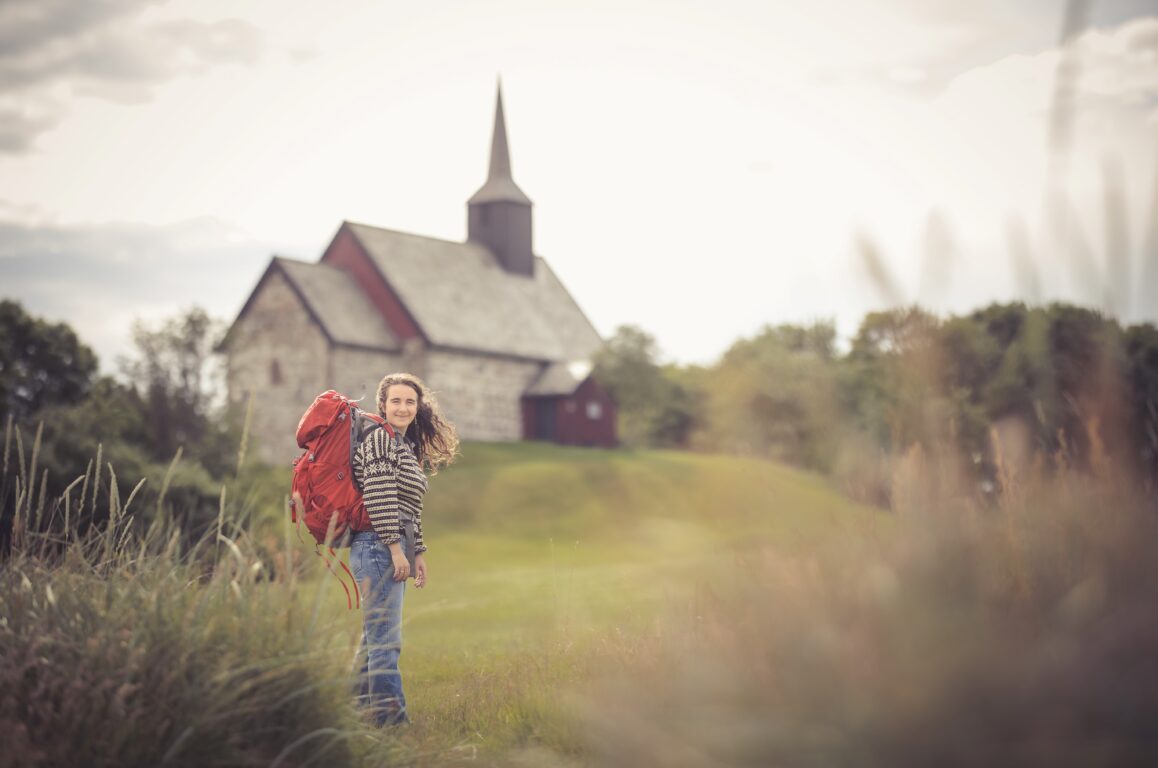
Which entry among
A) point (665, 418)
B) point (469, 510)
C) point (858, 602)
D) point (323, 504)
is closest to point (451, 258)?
point (665, 418)

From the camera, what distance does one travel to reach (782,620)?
3.77m

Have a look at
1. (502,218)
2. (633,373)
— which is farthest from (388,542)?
(502,218)

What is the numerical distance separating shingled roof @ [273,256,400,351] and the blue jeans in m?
35.8

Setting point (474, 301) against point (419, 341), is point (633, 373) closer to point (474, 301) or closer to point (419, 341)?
point (474, 301)

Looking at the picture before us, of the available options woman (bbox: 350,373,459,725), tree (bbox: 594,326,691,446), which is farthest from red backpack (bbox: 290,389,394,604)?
tree (bbox: 594,326,691,446)

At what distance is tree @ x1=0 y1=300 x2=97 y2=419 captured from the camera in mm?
37188

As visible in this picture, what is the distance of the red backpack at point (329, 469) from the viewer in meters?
6.46

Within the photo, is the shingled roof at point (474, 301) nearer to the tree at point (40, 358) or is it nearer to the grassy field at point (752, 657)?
the tree at point (40, 358)

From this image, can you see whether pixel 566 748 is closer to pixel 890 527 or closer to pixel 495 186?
pixel 890 527

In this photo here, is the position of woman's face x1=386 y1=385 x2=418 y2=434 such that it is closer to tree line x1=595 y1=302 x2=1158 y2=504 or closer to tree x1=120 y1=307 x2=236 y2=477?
tree line x1=595 y1=302 x2=1158 y2=504

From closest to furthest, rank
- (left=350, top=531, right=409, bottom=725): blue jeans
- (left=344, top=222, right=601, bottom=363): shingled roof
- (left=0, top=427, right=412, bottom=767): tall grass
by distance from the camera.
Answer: (left=0, top=427, right=412, bottom=767): tall grass, (left=350, top=531, right=409, bottom=725): blue jeans, (left=344, top=222, right=601, bottom=363): shingled roof

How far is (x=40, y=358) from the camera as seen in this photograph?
126ft

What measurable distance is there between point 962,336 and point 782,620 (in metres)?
2.12

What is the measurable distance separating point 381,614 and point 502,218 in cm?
4810
